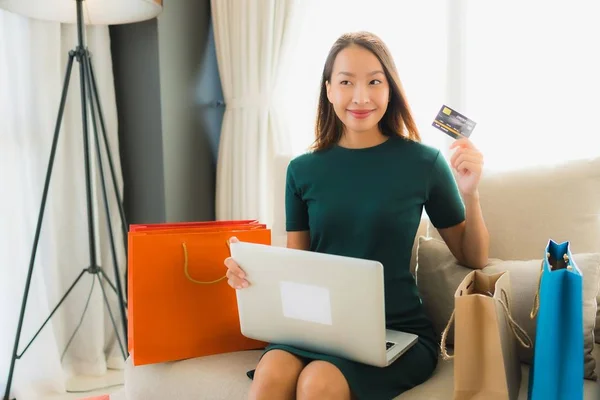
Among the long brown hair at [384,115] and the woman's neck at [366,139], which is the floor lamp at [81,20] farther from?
the woman's neck at [366,139]

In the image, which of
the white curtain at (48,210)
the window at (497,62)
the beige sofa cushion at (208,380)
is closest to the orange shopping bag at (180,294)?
the beige sofa cushion at (208,380)

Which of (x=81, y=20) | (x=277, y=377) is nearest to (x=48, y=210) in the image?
(x=81, y=20)

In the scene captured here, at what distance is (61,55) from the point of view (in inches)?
79.8

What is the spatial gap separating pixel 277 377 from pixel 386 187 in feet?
1.67

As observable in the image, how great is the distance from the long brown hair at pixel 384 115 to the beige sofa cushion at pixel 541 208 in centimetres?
28

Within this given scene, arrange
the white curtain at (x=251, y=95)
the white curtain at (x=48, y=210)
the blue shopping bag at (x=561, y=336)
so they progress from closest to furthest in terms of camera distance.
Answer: the blue shopping bag at (x=561, y=336), the white curtain at (x=48, y=210), the white curtain at (x=251, y=95)

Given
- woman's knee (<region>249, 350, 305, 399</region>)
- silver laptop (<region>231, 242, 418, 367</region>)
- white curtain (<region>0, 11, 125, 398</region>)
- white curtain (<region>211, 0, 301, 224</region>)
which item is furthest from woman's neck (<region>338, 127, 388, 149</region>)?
white curtain (<region>0, 11, 125, 398</region>)

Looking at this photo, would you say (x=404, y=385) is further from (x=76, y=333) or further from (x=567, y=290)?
(x=76, y=333)

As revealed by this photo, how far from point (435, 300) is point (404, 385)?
0.30m

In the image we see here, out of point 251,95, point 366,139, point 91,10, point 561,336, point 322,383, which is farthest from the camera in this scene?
point 251,95

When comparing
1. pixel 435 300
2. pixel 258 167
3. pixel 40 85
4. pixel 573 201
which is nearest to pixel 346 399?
pixel 435 300

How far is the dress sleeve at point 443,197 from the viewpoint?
50.6 inches

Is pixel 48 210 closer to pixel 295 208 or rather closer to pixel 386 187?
pixel 295 208

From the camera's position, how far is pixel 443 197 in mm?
1290
